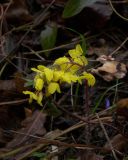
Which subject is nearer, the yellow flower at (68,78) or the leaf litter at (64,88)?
the yellow flower at (68,78)

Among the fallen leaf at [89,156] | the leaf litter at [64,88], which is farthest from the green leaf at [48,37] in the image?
the fallen leaf at [89,156]

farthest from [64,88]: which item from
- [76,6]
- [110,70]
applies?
[76,6]

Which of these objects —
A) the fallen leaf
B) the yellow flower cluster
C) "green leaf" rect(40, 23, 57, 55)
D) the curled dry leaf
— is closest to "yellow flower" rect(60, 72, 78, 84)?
the yellow flower cluster

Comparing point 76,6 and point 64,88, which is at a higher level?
point 76,6

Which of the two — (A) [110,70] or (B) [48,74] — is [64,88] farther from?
(B) [48,74]

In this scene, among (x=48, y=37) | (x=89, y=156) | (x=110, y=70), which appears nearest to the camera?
(x=89, y=156)

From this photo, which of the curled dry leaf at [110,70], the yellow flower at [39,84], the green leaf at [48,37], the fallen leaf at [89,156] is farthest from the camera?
the green leaf at [48,37]

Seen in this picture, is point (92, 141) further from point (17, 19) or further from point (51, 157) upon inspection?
point (17, 19)

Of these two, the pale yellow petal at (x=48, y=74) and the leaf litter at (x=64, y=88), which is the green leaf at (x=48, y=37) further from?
the pale yellow petal at (x=48, y=74)
